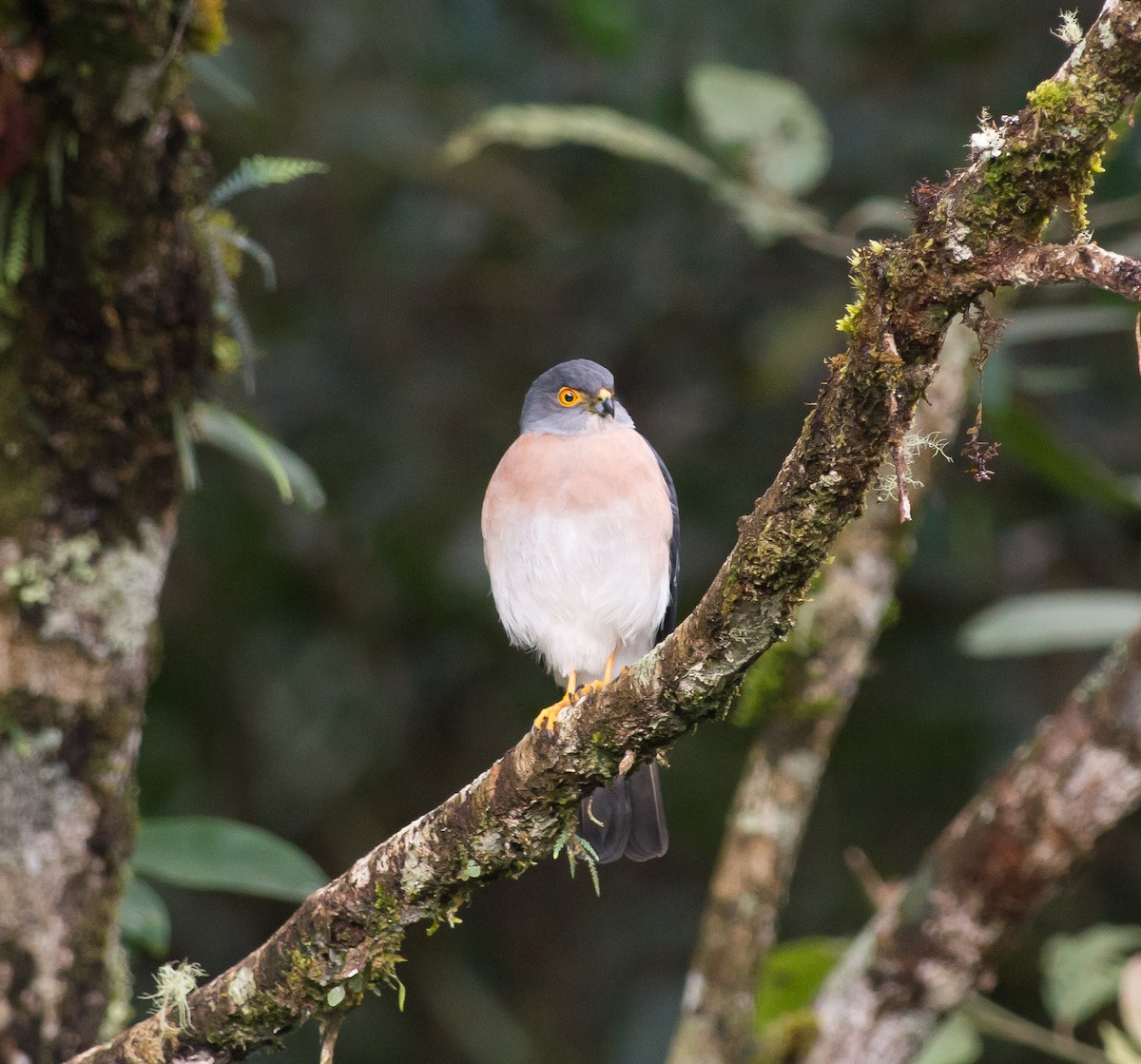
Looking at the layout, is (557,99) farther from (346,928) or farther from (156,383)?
(346,928)

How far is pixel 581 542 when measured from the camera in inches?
149

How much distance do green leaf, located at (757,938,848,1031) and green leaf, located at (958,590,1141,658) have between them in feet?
3.33

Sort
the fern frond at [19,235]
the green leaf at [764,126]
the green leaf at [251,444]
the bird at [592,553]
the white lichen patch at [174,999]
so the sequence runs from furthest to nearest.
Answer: the green leaf at [764,126] < the bird at [592,553] < the green leaf at [251,444] < the fern frond at [19,235] < the white lichen patch at [174,999]

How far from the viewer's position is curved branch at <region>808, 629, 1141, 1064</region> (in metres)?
3.47

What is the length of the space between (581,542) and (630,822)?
29.7 inches

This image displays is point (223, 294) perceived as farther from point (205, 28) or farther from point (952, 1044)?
point (952, 1044)

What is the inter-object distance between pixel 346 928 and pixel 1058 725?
196 cm

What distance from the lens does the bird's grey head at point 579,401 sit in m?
4.18

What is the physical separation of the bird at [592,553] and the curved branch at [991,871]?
0.68 meters

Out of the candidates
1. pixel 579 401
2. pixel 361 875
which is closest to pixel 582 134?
pixel 579 401

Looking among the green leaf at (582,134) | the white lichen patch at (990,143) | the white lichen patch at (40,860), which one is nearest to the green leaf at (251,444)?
the white lichen patch at (40,860)

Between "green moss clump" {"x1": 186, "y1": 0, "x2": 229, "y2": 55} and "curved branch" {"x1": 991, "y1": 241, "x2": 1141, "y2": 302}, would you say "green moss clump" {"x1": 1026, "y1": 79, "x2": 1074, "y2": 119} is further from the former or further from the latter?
"green moss clump" {"x1": 186, "y1": 0, "x2": 229, "y2": 55}

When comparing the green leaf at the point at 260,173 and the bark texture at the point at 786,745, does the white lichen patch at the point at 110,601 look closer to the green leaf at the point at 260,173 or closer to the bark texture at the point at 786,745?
the green leaf at the point at 260,173

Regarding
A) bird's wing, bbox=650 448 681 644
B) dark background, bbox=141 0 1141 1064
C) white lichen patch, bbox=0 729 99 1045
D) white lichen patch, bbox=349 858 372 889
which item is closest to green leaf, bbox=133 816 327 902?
white lichen patch, bbox=0 729 99 1045
